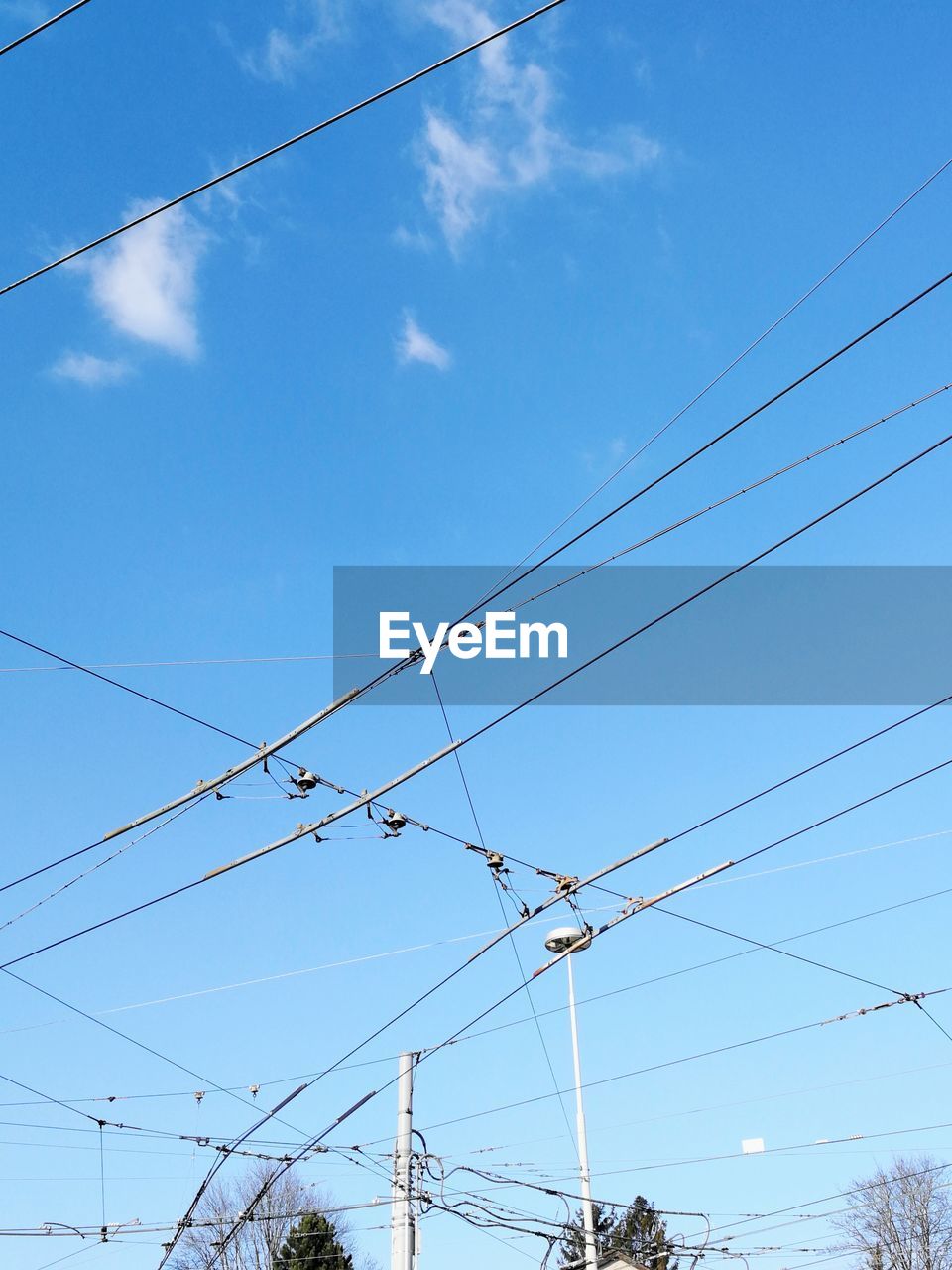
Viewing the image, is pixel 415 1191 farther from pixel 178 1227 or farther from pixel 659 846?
pixel 659 846

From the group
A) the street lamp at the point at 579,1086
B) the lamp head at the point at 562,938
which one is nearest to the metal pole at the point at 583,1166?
the street lamp at the point at 579,1086

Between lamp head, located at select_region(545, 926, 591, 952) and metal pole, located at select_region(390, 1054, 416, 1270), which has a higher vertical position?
lamp head, located at select_region(545, 926, 591, 952)

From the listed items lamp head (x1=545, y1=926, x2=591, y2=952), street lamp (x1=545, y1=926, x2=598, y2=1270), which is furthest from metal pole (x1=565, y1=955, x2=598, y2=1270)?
lamp head (x1=545, y1=926, x2=591, y2=952)

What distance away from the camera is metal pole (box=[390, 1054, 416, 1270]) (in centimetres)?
1568

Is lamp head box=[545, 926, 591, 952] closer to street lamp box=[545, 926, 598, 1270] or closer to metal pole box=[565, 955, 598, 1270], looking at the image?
street lamp box=[545, 926, 598, 1270]

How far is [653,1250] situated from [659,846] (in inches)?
1347

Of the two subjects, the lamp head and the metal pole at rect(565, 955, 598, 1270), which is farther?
the metal pole at rect(565, 955, 598, 1270)

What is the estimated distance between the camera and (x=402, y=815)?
43.1 ft

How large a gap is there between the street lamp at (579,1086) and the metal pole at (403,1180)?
3033mm

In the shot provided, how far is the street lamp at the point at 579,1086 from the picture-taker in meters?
15.4

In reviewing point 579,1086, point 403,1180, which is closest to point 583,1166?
point 579,1086

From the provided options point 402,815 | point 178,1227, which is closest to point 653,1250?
point 178,1227

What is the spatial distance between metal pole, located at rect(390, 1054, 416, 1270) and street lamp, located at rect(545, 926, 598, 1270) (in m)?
3.03

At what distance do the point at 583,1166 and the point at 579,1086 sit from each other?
Answer: 2.73 metres
